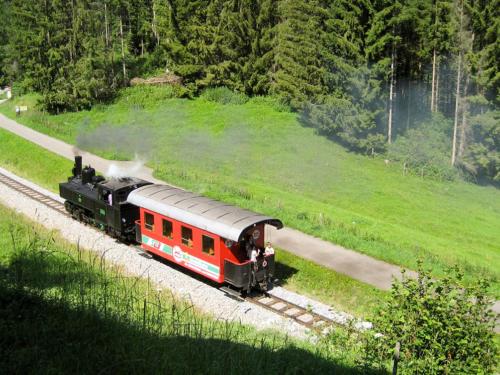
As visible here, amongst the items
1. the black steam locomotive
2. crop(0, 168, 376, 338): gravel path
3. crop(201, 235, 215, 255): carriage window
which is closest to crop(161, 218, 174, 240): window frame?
crop(0, 168, 376, 338): gravel path

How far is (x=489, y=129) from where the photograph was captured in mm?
36844

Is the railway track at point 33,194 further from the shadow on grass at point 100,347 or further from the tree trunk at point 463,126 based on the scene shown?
the tree trunk at point 463,126

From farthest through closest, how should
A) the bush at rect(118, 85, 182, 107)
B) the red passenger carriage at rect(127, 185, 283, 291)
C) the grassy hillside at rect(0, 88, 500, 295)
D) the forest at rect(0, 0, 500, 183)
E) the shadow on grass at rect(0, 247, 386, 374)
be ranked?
1. the bush at rect(118, 85, 182, 107)
2. the forest at rect(0, 0, 500, 183)
3. the grassy hillside at rect(0, 88, 500, 295)
4. the red passenger carriage at rect(127, 185, 283, 291)
5. the shadow on grass at rect(0, 247, 386, 374)

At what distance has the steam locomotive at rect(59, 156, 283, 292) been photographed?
16.6 meters

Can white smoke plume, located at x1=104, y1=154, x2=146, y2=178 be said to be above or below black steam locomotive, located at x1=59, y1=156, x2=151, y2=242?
below

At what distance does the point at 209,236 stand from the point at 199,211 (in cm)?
111

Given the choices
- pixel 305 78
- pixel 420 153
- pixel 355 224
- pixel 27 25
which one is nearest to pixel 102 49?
pixel 27 25

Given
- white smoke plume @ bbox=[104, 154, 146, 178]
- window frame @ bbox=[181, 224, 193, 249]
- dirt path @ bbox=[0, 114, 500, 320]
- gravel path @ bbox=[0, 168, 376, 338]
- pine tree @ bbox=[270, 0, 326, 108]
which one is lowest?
dirt path @ bbox=[0, 114, 500, 320]

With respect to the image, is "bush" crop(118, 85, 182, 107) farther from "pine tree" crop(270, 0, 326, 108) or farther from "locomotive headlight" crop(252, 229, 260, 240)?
"locomotive headlight" crop(252, 229, 260, 240)

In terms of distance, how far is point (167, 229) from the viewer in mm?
18766

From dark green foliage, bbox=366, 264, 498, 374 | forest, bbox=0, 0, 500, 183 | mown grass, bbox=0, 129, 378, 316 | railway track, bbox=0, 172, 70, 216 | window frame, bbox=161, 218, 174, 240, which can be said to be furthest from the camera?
forest, bbox=0, 0, 500, 183

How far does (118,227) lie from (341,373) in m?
14.5

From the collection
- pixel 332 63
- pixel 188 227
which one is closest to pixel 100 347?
pixel 188 227

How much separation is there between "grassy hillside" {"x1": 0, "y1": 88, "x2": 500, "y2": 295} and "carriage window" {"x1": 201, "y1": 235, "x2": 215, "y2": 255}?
23.1ft
